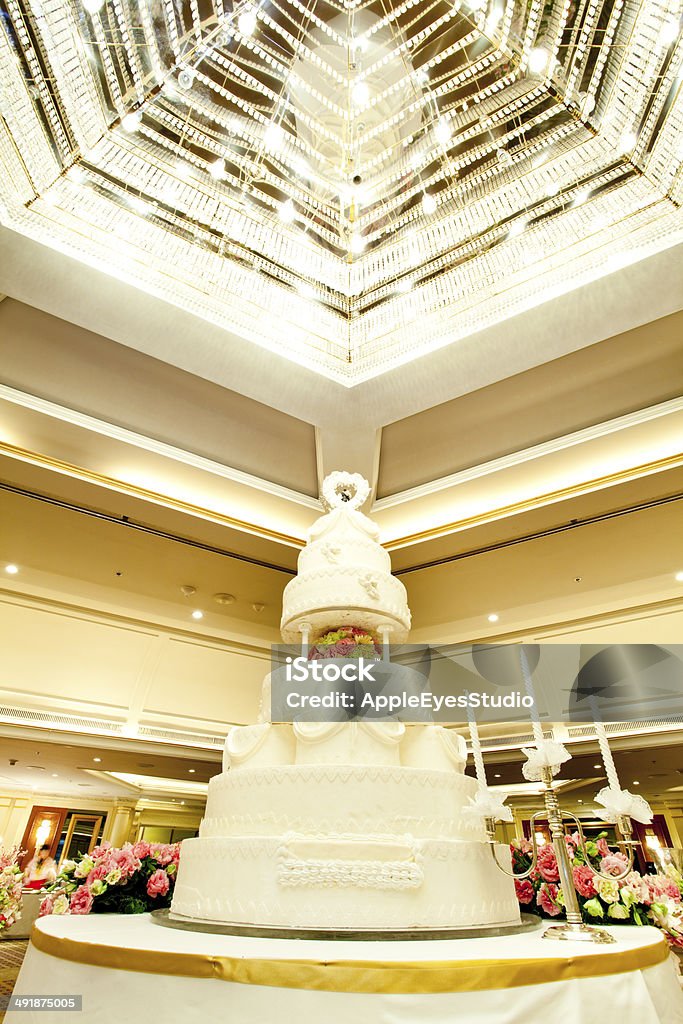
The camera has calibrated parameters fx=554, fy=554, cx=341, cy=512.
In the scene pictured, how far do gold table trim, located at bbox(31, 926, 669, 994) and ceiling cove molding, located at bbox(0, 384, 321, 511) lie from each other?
12.9ft

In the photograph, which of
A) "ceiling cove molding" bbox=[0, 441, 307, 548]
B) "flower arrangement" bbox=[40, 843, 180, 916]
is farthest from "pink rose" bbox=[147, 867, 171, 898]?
"ceiling cove molding" bbox=[0, 441, 307, 548]

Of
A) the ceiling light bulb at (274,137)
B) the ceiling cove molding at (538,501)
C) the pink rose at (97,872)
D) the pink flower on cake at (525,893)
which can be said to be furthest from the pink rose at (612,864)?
the ceiling light bulb at (274,137)

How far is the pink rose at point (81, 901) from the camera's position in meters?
2.95

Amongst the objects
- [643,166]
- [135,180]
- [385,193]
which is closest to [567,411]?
[643,166]

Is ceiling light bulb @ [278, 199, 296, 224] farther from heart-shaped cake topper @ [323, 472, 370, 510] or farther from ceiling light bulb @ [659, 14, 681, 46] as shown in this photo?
ceiling light bulb @ [659, 14, 681, 46]

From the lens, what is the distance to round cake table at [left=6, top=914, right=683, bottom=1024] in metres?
1.35

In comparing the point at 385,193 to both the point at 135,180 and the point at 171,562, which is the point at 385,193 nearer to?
the point at 135,180

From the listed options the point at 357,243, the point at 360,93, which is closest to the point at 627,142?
the point at 360,93

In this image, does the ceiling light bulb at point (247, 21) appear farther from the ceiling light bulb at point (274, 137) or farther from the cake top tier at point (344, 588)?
the cake top tier at point (344, 588)

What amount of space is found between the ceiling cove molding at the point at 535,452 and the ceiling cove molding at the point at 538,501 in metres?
0.24

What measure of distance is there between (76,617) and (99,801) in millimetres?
8153

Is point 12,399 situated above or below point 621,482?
above

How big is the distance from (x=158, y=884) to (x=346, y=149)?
4310mm

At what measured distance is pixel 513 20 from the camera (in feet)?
8.39
